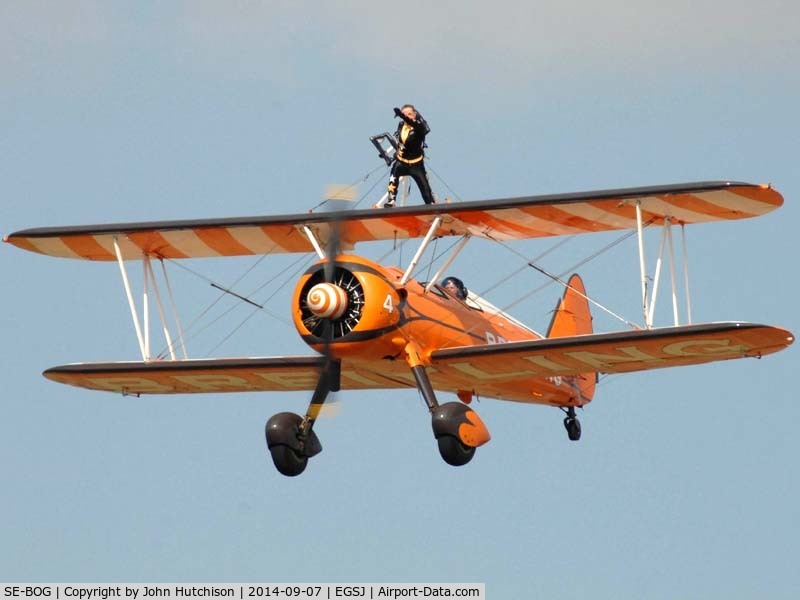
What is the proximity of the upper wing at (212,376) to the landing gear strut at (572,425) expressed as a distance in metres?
2.98

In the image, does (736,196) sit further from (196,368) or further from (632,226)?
(196,368)

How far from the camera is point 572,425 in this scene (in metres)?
26.5

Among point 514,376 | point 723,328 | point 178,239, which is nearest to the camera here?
point 723,328

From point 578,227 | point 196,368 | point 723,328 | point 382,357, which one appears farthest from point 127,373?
point 723,328

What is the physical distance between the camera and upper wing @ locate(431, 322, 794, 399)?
71.8ft

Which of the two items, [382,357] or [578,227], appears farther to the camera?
[578,227]

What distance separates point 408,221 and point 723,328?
4228mm

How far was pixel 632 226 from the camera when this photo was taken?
23.9 metres

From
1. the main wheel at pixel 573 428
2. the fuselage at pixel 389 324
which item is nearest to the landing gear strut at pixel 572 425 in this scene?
the main wheel at pixel 573 428

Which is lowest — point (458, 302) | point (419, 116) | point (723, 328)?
point (723, 328)

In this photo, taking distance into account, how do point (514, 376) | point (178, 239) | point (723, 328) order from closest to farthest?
point (723, 328), point (514, 376), point (178, 239)

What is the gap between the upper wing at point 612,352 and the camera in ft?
71.8

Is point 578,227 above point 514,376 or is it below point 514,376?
above

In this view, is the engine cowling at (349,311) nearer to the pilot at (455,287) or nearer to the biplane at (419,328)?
the biplane at (419,328)
